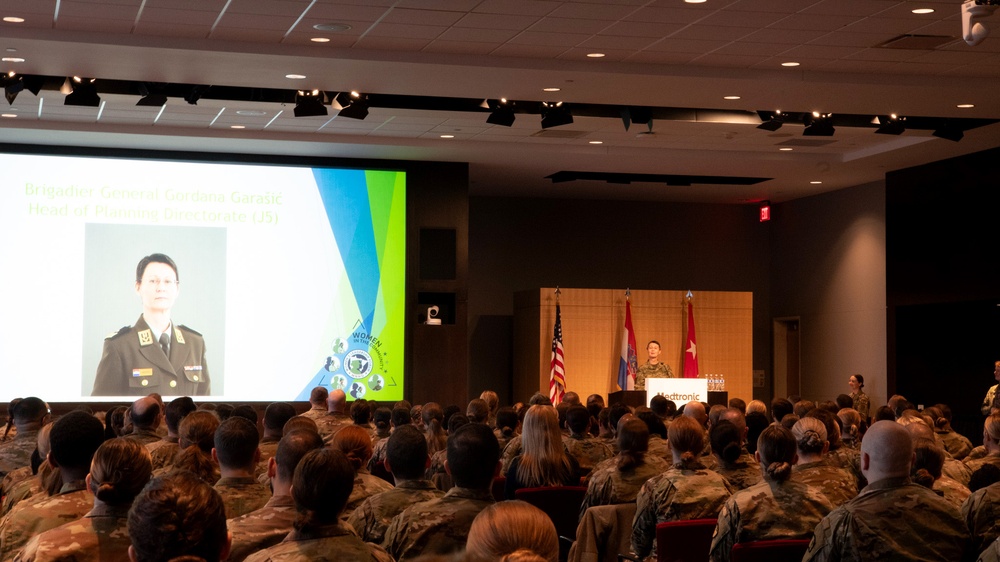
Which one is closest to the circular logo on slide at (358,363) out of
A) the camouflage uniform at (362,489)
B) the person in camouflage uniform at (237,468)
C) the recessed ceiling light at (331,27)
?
the recessed ceiling light at (331,27)

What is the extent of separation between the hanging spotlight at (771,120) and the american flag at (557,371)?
17.8 feet

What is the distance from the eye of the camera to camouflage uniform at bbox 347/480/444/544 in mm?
4223

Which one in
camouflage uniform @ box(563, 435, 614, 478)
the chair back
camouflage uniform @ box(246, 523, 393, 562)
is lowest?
the chair back

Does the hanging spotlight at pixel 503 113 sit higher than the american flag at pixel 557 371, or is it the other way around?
the hanging spotlight at pixel 503 113

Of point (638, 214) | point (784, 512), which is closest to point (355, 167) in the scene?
point (638, 214)

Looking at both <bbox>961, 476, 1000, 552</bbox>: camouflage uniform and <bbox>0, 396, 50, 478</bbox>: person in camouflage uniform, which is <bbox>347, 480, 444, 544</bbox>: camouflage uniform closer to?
<bbox>961, 476, 1000, 552</bbox>: camouflage uniform

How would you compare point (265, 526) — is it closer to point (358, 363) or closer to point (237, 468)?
point (237, 468)

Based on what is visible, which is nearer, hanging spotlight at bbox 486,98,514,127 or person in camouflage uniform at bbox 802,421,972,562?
person in camouflage uniform at bbox 802,421,972,562

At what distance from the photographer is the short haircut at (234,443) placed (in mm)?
4238

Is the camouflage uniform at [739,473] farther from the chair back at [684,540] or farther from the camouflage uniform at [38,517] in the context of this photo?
the camouflage uniform at [38,517]

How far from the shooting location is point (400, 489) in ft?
Result: 14.0

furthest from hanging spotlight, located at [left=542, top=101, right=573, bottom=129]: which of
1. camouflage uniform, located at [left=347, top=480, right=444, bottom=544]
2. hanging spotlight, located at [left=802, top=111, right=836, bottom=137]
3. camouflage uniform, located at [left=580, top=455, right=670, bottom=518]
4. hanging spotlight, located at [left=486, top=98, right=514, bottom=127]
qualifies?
camouflage uniform, located at [left=347, top=480, right=444, bottom=544]

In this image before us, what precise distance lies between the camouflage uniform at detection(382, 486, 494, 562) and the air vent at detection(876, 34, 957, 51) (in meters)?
6.61

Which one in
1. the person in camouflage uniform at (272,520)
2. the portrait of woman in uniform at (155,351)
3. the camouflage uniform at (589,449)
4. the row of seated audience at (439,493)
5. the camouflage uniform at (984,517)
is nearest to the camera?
the row of seated audience at (439,493)
